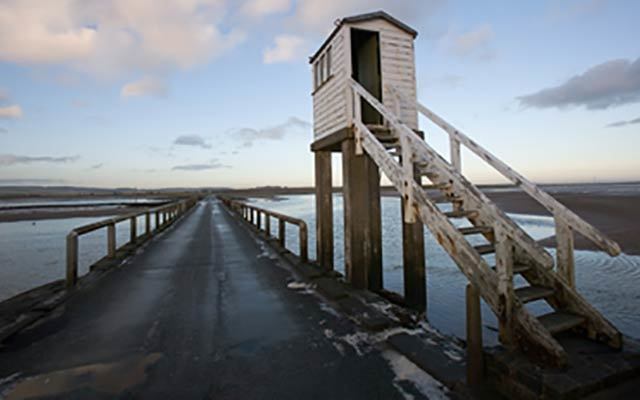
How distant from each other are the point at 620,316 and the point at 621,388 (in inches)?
199

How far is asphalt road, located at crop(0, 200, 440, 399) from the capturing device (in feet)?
9.93

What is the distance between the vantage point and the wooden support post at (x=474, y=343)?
3.00m

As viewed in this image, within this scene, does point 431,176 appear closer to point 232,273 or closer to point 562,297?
point 562,297

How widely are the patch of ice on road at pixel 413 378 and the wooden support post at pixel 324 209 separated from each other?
169 inches

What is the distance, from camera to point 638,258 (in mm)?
10594

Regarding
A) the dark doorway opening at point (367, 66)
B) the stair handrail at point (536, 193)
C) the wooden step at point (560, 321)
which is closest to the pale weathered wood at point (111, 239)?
the dark doorway opening at point (367, 66)

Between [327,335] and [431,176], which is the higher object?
[431,176]

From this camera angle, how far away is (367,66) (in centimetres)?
874

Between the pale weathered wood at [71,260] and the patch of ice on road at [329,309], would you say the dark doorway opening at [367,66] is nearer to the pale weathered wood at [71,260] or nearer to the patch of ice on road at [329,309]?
the patch of ice on road at [329,309]

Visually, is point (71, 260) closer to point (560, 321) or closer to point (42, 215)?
point (560, 321)

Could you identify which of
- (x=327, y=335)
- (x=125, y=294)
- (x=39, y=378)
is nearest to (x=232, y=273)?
(x=125, y=294)

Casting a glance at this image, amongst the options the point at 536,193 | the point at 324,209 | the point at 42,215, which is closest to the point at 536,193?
the point at 536,193

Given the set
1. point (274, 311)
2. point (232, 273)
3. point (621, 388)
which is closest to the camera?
point (621, 388)

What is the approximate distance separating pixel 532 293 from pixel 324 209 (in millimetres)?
5172
